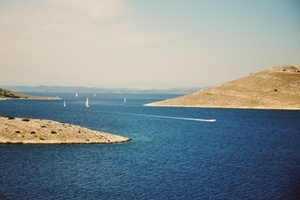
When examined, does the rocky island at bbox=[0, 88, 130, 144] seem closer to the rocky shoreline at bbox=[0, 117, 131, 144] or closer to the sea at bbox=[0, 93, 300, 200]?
the rocky shoreline at bbox=[0, 117, 131, 144]

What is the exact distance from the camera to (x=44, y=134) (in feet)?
274

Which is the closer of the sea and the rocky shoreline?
the sea

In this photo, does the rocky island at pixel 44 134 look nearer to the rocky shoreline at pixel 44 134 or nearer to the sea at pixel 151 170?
the rocky shoreline at pixel 44 134

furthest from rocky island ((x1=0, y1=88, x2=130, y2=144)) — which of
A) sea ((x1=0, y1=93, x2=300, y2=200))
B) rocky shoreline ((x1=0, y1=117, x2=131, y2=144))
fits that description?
sea ((x1=0, y1=93, x2=300, y2=200))

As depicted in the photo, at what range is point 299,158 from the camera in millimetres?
70062

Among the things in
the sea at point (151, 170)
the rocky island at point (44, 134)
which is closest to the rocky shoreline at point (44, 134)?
the rocky island at point (44, 134)

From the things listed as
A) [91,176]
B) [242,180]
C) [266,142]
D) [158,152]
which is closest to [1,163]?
[91,176]

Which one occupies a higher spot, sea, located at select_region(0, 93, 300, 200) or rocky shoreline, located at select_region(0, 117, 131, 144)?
rocky shoreline, located at select_region(0, 117, 131, 144)

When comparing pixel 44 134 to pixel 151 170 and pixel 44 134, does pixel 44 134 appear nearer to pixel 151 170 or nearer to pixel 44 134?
pixel 44 134

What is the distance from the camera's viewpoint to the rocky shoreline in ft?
263

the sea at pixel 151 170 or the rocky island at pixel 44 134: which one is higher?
the rocky island at pixel 44 134

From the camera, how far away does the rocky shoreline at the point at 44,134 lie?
8012 cm

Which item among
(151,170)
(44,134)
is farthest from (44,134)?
(151,170)

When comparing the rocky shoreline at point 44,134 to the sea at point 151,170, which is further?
the rocky shoreline at point 44,134
